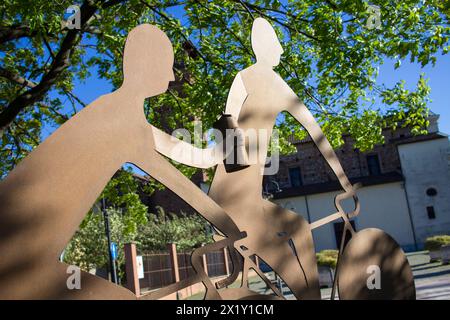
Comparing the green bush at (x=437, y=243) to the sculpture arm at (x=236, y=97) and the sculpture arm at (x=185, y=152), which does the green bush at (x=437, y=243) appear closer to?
the sculpture arm at (x=236, y=97)

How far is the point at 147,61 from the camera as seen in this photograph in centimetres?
313

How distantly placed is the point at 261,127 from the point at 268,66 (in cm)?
63

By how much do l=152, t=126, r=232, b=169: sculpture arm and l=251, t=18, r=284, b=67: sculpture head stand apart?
102cm

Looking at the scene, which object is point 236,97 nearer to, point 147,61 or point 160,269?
point 147,61

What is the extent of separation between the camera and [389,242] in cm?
434

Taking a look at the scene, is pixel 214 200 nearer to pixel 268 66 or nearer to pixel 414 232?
pixel 268 66

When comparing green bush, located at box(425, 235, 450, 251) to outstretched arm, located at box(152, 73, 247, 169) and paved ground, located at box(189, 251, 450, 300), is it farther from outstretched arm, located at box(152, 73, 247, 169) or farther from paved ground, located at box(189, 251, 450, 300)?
outstretched arm, located at box(152, 73, 247, 169)

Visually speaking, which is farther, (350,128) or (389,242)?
(350,128)

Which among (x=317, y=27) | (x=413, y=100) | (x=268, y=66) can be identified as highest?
(x=317, y=27)

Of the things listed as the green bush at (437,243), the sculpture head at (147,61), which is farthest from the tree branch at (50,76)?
the green bush at (437,243)

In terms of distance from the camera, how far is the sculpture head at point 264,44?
162 inches

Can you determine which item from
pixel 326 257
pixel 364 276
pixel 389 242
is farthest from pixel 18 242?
pixel 326 257

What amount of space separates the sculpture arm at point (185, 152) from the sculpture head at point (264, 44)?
1.02 m

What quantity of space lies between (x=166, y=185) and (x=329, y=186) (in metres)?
32.1
